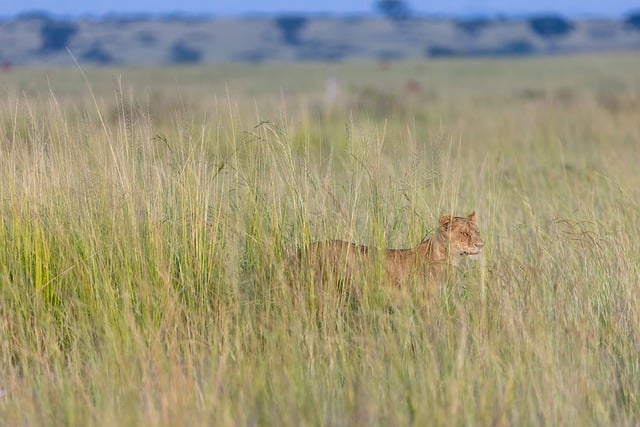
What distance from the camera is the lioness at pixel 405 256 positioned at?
189 inches

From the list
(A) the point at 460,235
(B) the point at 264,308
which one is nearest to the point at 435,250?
(A) the point at 460,235

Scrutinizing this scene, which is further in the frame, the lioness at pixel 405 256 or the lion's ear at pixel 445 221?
the lion's ear at pixel 445 221

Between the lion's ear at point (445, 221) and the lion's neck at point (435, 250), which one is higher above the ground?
the lion's ear at point (445, 221)

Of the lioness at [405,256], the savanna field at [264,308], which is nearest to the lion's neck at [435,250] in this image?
the lioness at [405,256]

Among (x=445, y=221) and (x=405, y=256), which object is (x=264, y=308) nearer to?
(x=405, y=256)

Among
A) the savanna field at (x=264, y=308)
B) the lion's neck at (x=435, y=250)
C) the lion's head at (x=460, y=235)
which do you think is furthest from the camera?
the lion's head at (x=460, y=235)

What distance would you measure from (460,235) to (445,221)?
0.10m

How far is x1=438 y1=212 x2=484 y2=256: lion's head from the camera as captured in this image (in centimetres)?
532

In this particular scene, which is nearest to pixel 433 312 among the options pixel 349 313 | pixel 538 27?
pixel 349 313

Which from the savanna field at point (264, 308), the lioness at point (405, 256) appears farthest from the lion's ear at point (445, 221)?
the savanna field at point (264, 308)

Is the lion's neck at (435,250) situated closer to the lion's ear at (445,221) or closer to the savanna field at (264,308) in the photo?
the lion's ear at (445,221)

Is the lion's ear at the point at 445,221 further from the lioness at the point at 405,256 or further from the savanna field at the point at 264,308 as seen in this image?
the savanna field at the point at 264,308

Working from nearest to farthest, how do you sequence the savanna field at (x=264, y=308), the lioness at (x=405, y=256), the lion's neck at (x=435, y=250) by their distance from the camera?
the savanna field at (x=264, y=308) < the lioness at (x=405, y=256) < the lion's neck at (x=435, y=250)

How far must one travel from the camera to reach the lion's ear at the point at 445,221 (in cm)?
538
